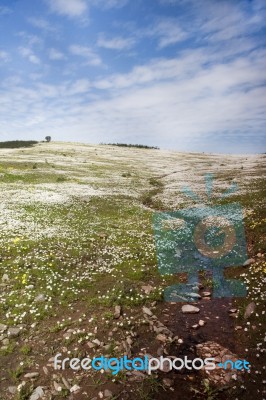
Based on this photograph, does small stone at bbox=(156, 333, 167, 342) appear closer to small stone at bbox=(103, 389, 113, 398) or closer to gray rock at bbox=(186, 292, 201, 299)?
small stone at bbox=(103, 389, 113, 398)

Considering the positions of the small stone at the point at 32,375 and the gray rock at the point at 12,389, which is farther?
the small stone at the point at 32,375

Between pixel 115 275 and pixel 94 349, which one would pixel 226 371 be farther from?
pixel 115 275

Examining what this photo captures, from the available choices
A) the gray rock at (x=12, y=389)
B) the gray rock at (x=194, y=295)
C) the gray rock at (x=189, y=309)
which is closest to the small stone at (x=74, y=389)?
the gray rock at (x=12, y=389)

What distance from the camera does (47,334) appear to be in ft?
45.0

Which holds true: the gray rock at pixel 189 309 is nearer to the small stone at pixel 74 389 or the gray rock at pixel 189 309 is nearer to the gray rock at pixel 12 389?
the small stone at pixel 74 389

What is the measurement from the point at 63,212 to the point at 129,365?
22376 mm

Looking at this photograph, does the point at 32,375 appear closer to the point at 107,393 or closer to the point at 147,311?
the point at 107,393

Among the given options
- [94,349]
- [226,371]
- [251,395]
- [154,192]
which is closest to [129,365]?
[94,349]

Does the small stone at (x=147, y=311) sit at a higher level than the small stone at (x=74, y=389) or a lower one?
higher

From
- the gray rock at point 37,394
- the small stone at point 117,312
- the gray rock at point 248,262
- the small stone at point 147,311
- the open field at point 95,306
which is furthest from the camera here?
the gray rock at point 248,262

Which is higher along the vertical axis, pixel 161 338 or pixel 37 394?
pixel 161 338

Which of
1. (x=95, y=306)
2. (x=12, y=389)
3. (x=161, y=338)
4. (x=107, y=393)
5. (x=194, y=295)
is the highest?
(x=194, y=295)

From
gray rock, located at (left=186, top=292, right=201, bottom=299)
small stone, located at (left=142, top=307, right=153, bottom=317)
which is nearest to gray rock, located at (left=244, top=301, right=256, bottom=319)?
gray rock, located at (left=186, top=292, right=201, bottom=299)

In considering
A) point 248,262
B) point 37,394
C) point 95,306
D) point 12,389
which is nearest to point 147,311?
point 95,306
